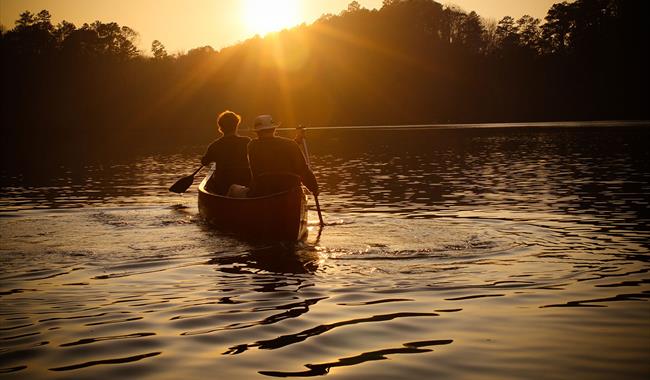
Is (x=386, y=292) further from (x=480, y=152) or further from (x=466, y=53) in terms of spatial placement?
(x=466, y=53)

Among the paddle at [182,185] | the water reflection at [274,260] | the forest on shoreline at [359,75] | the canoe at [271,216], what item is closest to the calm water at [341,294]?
the water reflection at [274,260]

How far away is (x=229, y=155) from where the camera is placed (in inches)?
570

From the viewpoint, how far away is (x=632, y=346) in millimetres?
5938

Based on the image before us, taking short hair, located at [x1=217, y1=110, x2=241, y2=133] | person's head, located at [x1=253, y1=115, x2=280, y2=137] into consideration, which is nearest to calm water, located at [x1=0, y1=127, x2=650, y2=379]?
person's head, located at [x1=253, y1=115, x2=280, y2=137]

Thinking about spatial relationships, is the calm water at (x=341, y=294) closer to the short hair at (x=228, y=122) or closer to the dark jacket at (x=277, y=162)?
the dark jacket at (x=277, y=162)

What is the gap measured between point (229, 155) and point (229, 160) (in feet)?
0.42

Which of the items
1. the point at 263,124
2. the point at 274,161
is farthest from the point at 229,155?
the point at 263,124

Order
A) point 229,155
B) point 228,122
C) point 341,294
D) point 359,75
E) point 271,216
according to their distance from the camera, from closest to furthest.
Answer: point 341,294
point 271,216
point 228,122
point 229,155
point 359,75

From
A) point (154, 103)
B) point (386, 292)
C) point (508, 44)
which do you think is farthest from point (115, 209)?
point (508, 44)

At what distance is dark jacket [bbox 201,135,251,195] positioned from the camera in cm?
1430

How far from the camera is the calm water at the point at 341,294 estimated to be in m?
5.69

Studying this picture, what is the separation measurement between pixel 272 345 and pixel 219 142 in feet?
28.5

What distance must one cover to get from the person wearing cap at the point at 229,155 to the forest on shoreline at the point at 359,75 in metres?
80.9

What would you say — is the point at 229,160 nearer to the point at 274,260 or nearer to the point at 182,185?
the point at 182,185
